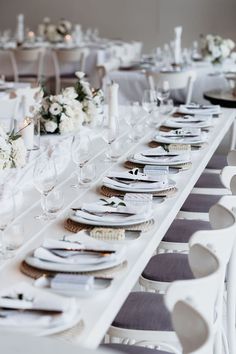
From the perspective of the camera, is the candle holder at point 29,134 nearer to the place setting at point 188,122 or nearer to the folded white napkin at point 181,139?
the folded white napkin at point 181,139

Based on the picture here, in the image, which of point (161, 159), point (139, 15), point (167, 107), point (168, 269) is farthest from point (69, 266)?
point (139, 15)

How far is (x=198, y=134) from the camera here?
410cm

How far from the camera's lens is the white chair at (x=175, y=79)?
723 centimetres

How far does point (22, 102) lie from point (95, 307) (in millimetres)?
3820

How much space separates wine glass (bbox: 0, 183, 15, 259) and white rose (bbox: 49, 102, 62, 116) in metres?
1.39

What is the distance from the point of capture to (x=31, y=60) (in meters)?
9.67

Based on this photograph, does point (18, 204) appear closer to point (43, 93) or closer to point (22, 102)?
point (43, 93)

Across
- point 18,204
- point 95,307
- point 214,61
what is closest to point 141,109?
point 18,204

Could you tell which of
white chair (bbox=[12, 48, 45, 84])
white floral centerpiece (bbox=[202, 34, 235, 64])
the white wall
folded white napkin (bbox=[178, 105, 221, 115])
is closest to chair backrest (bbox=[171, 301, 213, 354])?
folded white napkin (bbox=[178, 105, 221, 115])

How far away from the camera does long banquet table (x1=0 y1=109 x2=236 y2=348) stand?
6.12ft

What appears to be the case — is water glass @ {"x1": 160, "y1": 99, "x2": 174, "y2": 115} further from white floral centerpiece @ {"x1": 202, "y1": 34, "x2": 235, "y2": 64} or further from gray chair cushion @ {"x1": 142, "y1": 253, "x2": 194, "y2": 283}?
white floral centerpiece @ {"x1": 202, "y1": 34, "x2": 235, "y2": 64}

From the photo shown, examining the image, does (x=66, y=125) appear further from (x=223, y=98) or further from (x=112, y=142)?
(x=223, y=98)

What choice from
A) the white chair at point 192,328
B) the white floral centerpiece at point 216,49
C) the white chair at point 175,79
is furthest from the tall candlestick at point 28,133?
the white floral centerpiece at point 216,49

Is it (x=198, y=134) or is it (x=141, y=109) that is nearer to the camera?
(x=198, y=134)
